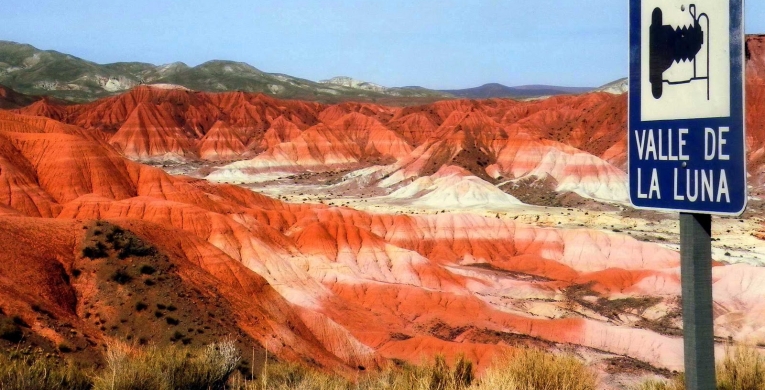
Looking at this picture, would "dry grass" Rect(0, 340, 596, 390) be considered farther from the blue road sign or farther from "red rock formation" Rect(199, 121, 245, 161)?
"red rock formation" Rect(199, 121, 245, 161)

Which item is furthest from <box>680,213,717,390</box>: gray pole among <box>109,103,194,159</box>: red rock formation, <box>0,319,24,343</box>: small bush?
<box>109,103,194,159</box>: red rock formation

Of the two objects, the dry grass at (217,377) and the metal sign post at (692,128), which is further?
the dry grass at (217,377)

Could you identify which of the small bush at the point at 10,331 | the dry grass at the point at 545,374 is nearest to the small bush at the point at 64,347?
the small bush at the point at 10,331

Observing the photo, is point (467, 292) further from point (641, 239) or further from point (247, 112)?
point (247, 112)

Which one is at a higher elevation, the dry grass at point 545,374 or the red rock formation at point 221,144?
the red rock formation at point 221,144

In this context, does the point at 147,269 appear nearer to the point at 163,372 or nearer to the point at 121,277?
the point at 121,277

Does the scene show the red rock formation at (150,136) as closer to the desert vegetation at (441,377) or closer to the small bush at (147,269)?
the small bush at (147,269)

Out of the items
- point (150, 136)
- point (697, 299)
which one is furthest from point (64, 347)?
point (150, 136)
